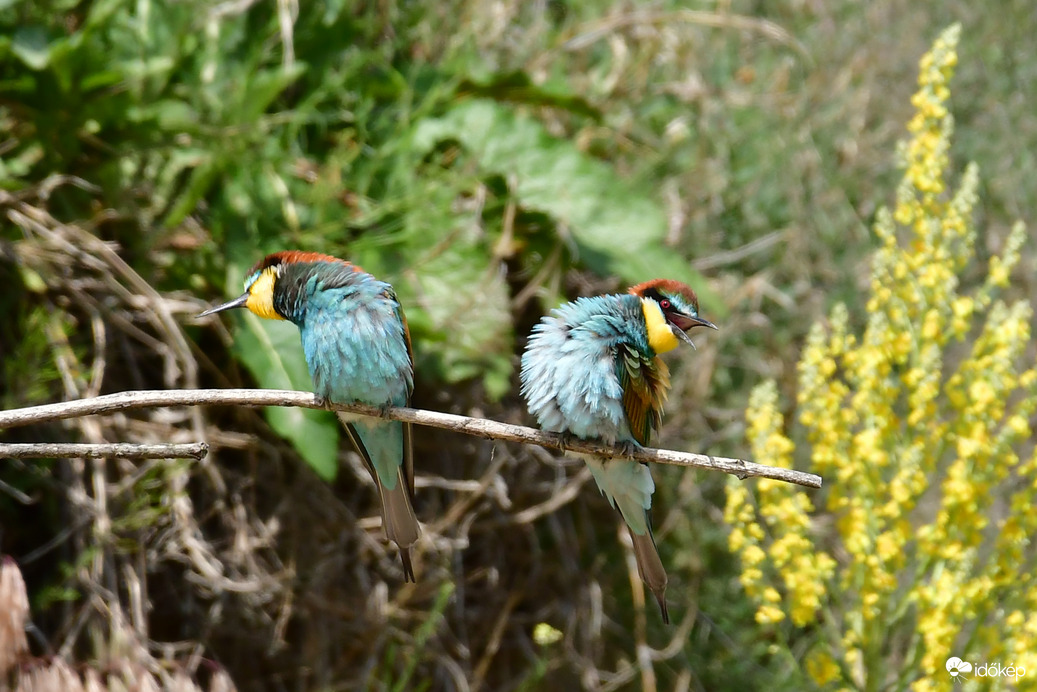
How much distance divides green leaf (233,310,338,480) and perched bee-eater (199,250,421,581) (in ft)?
1.17

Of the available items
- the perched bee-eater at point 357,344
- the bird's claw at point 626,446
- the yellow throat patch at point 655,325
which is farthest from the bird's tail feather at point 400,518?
the yellow throat patch at point 655,325

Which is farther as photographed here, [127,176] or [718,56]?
[718,56]

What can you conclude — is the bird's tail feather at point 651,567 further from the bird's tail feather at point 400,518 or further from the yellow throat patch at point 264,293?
the yellow throat patch at point 264,293

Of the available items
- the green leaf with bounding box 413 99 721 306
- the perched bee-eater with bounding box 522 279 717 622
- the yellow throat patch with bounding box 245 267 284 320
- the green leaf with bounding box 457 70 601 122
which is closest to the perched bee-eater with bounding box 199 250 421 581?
the yellow throat patch with bounding box 245 267 284 320

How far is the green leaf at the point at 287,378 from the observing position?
102 inches

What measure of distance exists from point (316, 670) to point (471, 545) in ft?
1.95

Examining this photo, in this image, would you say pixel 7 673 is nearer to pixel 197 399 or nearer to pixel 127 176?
pixel 197 399

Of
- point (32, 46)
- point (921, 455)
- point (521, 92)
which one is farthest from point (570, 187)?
point (32, 46)

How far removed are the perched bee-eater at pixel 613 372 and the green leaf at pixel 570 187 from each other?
94 centimetres

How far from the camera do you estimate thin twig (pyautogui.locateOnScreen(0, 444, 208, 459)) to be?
147 centimetres

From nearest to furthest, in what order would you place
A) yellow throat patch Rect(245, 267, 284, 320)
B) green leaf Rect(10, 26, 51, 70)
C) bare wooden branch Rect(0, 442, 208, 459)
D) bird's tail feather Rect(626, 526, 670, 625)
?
1. bare wooden branch Rect(0, 442, 208, 459)
2. bird's tail feather Rect(626, 526, 670, 625)
3. yellow throat patch Rect(245, 267, 284, 320)
4. green leaf Rect(10, 26, 51, 70)

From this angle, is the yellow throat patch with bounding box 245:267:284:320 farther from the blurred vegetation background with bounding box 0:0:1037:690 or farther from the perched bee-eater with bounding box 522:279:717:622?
the perched bee-eater with bounding box 522:279:717:622

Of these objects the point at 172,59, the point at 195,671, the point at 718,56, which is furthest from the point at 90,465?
the point at 718,56

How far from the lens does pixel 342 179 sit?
10.1 feet
